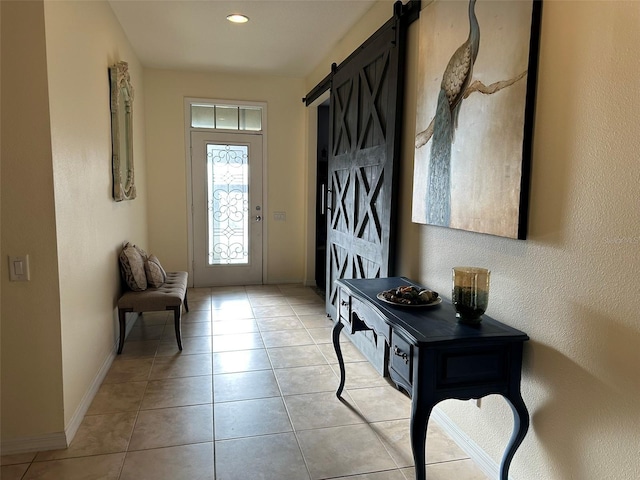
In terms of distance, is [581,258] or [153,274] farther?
[153,274]

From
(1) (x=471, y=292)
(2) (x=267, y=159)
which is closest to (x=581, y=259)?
(1) (x=471, y=292)

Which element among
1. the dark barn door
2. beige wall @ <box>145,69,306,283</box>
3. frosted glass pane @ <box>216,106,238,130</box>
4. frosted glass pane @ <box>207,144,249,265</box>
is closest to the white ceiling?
beige wall @ <box>145,69,306,283</box>

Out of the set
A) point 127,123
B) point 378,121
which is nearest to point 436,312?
point 378,121

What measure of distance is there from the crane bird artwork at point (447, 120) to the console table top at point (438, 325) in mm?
517

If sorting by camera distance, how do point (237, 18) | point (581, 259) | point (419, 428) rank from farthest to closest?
point (237, 18)
point (419, 428)
point (581, 259)

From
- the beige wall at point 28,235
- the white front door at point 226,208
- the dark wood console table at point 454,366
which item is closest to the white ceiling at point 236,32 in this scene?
the white front door at point 226,208

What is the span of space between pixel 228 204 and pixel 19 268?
366cm

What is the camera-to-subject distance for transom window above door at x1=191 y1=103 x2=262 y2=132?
548cm

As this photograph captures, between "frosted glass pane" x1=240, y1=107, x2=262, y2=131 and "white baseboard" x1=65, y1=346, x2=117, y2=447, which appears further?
"frosted glass pane" x1=240, y1=107, x2=262, y2=131

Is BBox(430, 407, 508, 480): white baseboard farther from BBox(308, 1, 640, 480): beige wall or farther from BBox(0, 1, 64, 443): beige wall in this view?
BBox(0, 1, 64, 443): beige wall

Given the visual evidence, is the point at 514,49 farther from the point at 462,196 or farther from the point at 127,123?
the point at 127,123

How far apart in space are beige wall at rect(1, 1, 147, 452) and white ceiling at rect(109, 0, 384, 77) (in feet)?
3.49

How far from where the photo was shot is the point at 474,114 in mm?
2018

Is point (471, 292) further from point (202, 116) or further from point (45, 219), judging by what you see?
point (202, 116)
